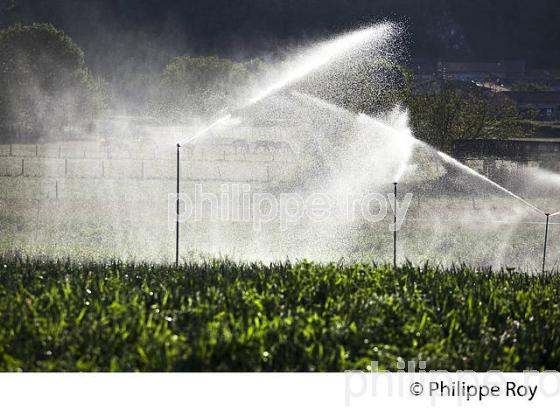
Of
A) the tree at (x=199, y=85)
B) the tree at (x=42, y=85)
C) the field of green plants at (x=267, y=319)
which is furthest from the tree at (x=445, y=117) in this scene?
the tree at (x=199, y=85)

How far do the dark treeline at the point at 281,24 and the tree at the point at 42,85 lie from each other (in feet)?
250

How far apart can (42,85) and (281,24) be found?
3879 inches

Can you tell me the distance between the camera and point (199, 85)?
92000 millimetres

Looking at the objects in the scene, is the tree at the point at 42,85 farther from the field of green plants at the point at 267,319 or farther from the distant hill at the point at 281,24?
the distant hill at the point at 281,24

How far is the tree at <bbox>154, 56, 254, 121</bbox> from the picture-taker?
88.3 m

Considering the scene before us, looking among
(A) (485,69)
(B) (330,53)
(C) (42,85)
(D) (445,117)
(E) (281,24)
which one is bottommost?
(D) (445,117)

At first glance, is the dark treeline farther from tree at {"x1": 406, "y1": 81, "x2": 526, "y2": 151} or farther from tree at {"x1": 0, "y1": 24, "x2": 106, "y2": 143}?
tree at {"x1": 406, "y1": 81, "x2": 526, "y2": 151}

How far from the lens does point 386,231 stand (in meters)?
26.1

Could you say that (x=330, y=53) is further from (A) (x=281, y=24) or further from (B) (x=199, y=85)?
(A) (x=281, y=24)

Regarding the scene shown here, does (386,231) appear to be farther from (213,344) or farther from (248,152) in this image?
(248,152)

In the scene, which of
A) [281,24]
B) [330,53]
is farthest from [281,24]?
[330,53]

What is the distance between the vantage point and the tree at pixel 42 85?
238ft

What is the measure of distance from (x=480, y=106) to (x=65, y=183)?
70.7ft

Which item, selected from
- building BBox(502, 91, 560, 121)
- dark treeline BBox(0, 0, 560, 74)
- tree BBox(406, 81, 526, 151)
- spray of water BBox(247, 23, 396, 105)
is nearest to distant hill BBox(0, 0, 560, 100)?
dark treeline BBox(0, 0, 560, 74)
